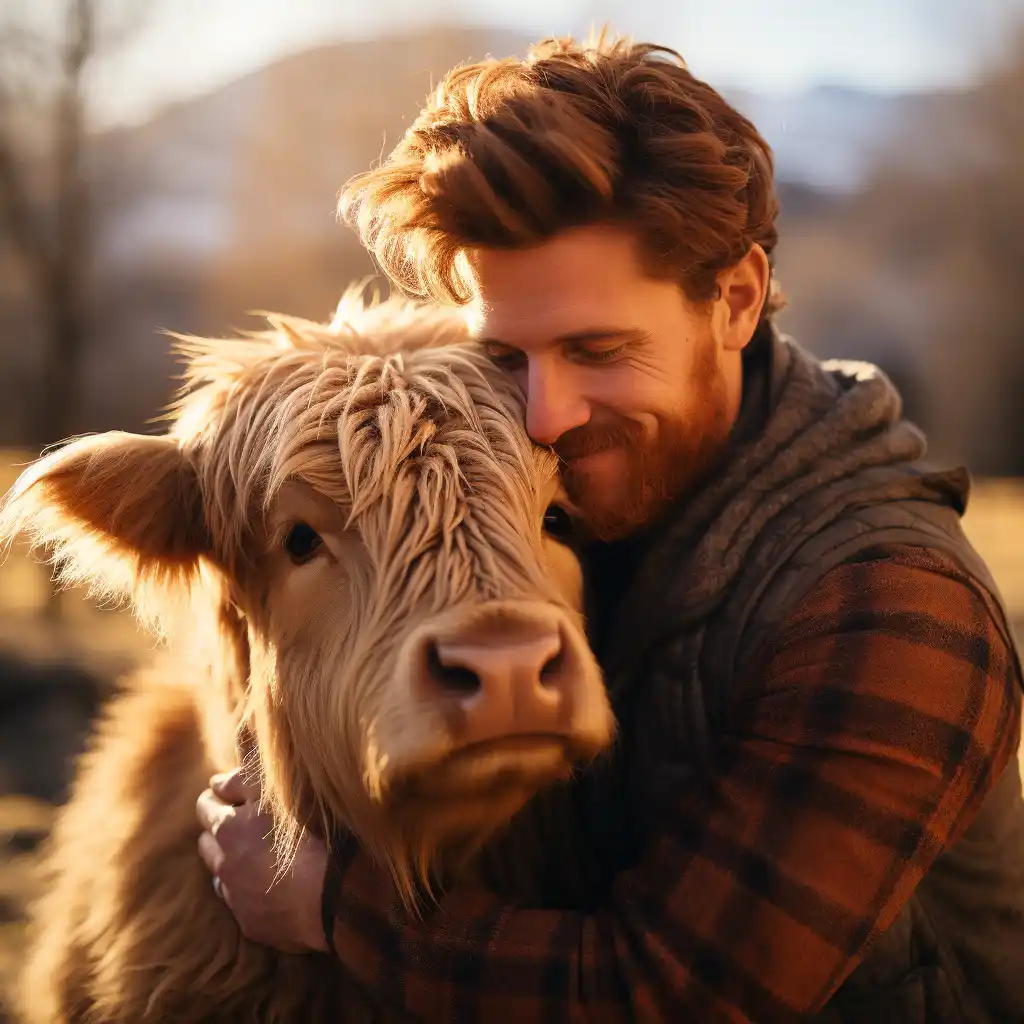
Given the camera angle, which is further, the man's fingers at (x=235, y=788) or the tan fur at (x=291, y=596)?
the man's fingers at (x=235, y=788)

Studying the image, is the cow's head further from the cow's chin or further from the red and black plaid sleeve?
the red and black plaid sleeve

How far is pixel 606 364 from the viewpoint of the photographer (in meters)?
2.22

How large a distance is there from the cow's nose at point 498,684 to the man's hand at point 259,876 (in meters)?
0.70

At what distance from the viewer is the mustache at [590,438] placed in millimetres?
2252

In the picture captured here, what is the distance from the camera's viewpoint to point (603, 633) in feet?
8.22

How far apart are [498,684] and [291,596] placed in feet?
2.20

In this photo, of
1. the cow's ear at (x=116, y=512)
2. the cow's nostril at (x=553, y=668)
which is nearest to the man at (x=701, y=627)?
the cow's nostril at (x=553, y=668)

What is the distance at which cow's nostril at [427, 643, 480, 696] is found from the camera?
5.22 feet

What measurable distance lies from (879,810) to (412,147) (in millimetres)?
1638

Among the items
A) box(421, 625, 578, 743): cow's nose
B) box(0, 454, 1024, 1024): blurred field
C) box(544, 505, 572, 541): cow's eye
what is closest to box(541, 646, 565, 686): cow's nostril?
box(421, 625, 578, 743): cow's nose

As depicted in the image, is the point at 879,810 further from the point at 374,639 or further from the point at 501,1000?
the point at 374,639

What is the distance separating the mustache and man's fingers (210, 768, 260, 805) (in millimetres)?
984

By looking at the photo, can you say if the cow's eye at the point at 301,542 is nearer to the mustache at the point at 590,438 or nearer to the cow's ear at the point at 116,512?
the cow's ear at the point at 116,512

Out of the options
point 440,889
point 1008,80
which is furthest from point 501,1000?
point 1008,80
